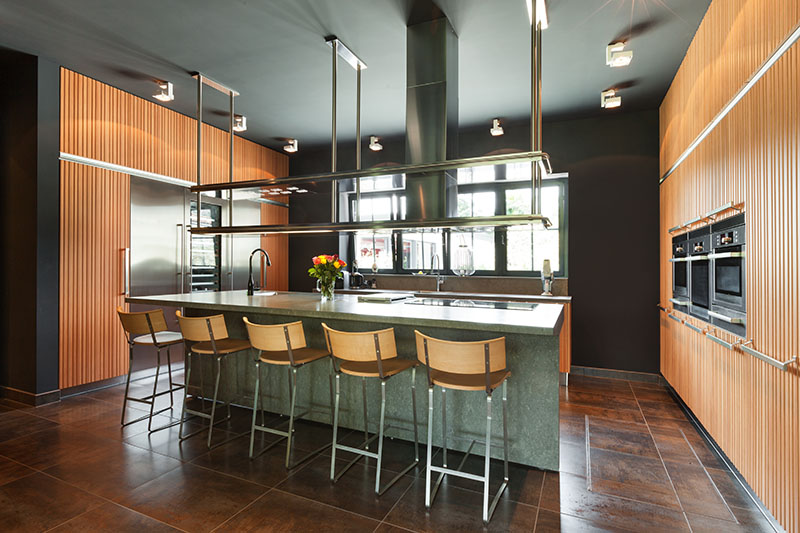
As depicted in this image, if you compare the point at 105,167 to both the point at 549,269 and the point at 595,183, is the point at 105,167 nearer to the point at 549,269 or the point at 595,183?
the point at 549,269

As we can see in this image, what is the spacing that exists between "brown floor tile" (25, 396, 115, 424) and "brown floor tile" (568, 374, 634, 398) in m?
4.70

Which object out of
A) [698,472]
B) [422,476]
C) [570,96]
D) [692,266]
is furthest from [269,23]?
[698,472]

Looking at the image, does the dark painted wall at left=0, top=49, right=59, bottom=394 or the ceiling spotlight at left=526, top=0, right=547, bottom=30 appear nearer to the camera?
the ceiling spotlight at left=526, top=0, right=547, bottom=30

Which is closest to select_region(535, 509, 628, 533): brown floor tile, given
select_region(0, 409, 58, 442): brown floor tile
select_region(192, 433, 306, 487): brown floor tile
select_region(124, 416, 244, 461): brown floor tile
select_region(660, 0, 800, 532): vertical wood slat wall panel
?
select_region(660, 0, 800, 532): vertical wood slat wall panel

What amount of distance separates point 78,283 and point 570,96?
18.0 ft

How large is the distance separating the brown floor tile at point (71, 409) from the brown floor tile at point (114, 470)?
937 millimetres

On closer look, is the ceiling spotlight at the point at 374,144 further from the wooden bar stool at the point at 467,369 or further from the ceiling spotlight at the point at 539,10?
the wooden bar stool at the point at 467,369

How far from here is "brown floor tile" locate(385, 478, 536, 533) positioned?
211cm

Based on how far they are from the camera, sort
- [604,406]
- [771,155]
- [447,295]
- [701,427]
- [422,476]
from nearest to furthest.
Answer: [771,155]
[422,476]
[701,427]
[604,406]
[447,295]

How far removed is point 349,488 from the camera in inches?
97.0

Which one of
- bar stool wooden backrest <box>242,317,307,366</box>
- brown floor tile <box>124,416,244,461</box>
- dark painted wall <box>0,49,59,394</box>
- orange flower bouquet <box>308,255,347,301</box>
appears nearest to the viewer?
bar stool wooden backrest <box>242,317,307,366</box>

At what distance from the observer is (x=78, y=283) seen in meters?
4.17

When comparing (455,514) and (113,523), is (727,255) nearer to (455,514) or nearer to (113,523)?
(455,514)

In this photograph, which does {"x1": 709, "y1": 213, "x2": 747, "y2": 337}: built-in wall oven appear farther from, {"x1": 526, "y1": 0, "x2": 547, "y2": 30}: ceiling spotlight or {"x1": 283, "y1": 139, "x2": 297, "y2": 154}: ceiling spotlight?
{"x1": 283, "y1": 139, "x2": 297, "y2": 154}: ceiling spotlight
